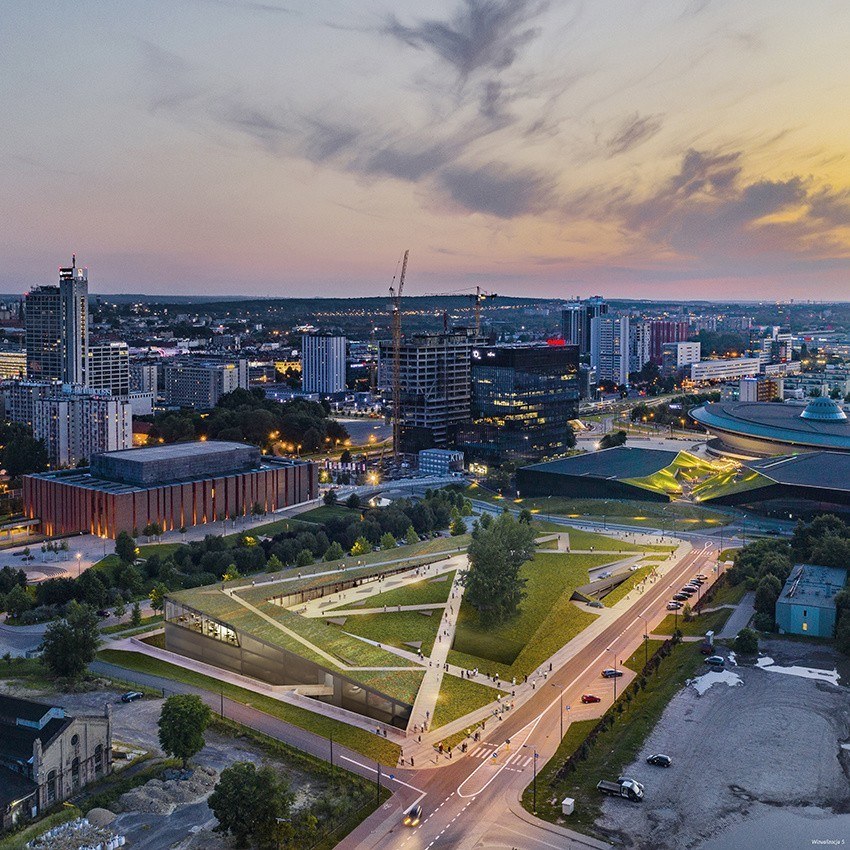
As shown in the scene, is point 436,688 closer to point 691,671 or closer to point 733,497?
point 691,671

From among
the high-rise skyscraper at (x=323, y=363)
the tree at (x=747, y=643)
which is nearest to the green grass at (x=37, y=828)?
the tree at (x=747, y=643)

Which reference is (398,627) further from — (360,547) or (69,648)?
(69,648)

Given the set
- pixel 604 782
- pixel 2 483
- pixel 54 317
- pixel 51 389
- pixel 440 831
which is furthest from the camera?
pixel 54 317

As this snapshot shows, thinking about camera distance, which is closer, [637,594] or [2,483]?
[637,594]

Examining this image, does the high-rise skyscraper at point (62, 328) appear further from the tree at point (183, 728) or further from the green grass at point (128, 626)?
the tree at point (183, 728)

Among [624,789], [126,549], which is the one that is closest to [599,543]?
[126,549]

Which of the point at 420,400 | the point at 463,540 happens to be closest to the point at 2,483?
the point at 420,400

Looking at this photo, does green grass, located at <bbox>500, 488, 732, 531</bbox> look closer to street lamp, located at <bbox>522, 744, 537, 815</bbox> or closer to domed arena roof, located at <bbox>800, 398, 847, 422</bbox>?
domed arena roof, located at <bbox>800, 398, 847, 422</bbox>
